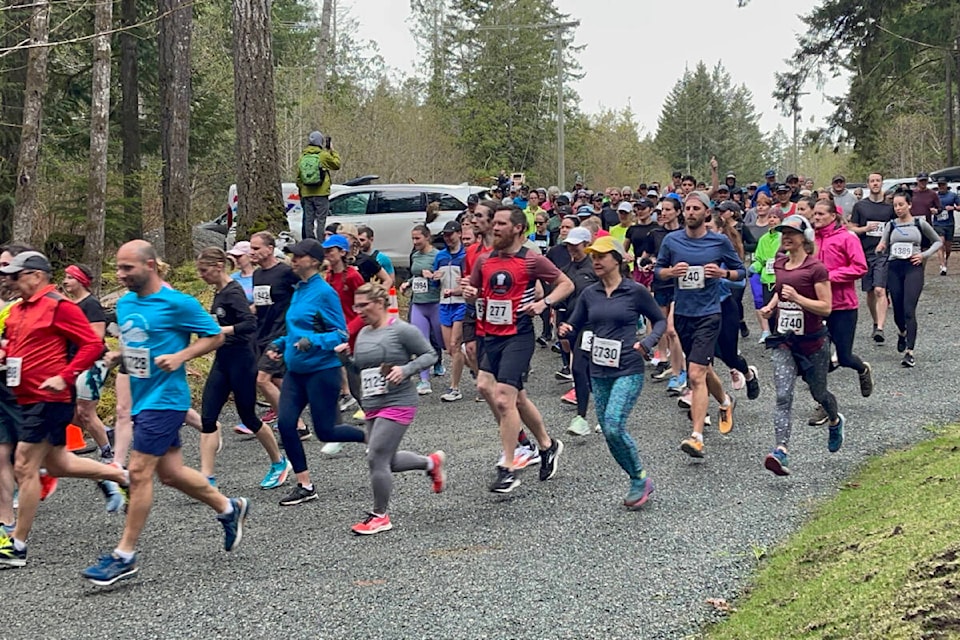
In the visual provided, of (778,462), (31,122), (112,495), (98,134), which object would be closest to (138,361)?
(112,495)

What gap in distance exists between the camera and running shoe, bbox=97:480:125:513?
7.22 m

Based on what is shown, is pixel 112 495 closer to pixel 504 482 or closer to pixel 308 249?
pixel 308 249

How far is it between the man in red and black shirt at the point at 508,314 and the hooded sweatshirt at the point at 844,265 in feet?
9.44

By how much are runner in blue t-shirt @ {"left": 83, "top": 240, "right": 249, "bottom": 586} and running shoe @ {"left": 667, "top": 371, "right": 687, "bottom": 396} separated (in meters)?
6.20

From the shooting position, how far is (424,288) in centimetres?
1159

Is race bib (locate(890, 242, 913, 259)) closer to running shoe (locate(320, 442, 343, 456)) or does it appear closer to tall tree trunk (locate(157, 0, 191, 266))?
running shoe (locate(320, 442, 343, 456))

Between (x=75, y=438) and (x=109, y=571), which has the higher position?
(x=75, y=438)

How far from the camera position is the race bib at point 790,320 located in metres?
7.34

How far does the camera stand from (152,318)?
587 centimetres

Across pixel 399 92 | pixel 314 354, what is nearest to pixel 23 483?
pixel 314 354

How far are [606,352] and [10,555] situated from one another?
403 cm

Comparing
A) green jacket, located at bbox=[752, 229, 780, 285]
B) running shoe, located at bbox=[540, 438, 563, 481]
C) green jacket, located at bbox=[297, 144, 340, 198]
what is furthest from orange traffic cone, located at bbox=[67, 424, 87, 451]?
green jacket, located at bbox=[752, 229, 780, 285]

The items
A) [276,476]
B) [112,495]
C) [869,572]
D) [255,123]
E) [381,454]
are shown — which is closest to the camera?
[869,572]

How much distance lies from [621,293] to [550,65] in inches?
2094
